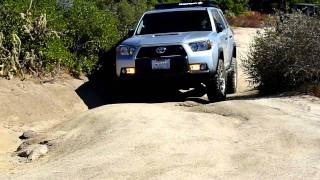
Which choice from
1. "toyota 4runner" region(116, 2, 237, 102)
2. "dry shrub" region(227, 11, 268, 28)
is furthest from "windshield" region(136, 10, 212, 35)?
"dry shrub" region(227, 11, 268, 28)

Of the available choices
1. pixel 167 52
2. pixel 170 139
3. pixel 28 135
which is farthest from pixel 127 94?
pixel 170 139

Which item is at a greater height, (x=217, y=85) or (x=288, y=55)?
(x=288, y=55)

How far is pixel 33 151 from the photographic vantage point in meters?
8.14

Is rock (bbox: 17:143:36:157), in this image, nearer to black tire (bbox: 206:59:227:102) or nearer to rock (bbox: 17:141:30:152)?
rock (bbox: 17:141:30:152)

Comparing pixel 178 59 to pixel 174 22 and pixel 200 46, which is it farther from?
pixel 174 22

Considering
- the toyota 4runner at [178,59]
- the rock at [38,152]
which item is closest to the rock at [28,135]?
the rock at [38,152]

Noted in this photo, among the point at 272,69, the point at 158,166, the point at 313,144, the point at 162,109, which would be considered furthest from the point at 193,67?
the point at 158,166

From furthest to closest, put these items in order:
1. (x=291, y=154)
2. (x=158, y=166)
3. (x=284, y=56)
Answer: (x=284, y=56) → (x=291, y=154) → (x=158, y=166)

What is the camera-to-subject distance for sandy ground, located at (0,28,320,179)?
671cm

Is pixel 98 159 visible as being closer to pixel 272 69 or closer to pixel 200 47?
pixel 200 47

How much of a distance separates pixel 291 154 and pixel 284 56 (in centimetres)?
468

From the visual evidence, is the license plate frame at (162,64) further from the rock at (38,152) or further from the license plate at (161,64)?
the rock at (38,152)

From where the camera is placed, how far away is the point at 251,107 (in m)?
9.91

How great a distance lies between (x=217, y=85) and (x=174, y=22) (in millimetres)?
1797
